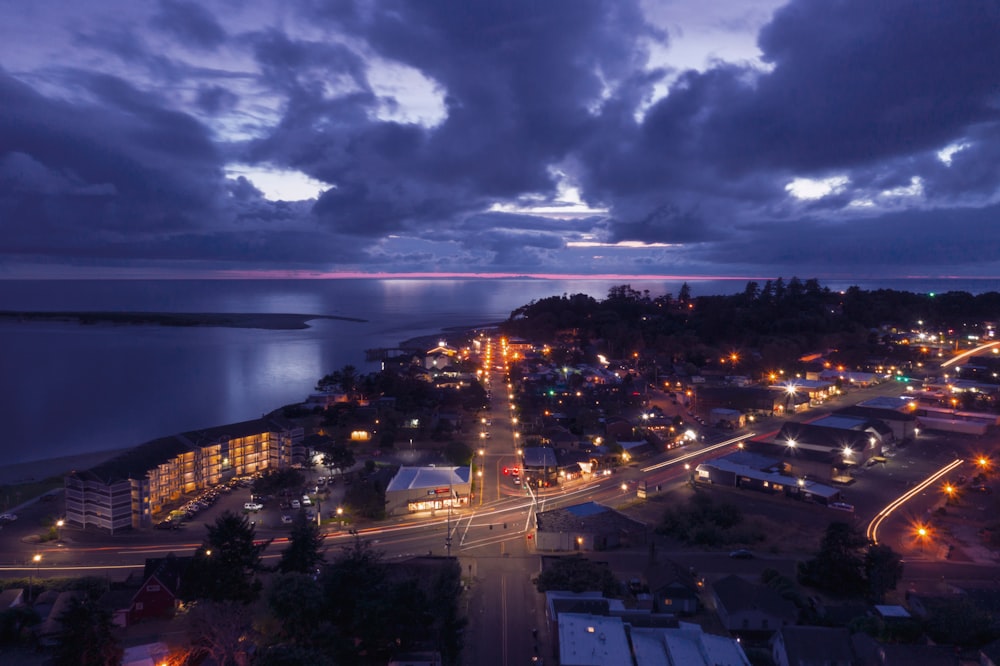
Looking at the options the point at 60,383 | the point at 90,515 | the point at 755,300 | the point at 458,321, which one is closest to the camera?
the point at 90,515

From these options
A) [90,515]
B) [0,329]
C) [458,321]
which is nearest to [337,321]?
[458,321]

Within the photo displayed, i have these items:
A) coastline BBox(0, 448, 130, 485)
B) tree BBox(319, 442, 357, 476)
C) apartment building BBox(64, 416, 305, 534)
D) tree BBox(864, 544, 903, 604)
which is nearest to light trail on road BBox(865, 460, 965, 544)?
tree BBox(864, 544, 903, 604)

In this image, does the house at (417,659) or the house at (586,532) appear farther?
the house at (586,532)

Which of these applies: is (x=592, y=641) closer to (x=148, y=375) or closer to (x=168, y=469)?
(x=168, y=469)

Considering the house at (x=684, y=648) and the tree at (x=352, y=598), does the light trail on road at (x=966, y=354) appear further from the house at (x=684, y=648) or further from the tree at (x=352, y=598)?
the tree at (x=352, y=598)

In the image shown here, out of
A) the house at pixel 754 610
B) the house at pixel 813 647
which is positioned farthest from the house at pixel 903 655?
the house at pixel 754 610

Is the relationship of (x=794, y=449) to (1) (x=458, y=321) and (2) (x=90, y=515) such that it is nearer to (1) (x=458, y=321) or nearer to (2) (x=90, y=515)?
(2) (x=90, y=515)
